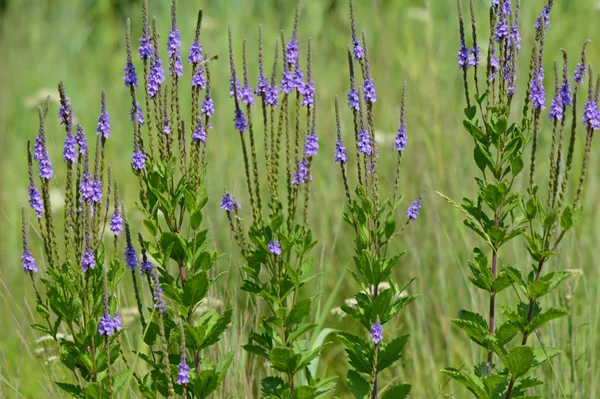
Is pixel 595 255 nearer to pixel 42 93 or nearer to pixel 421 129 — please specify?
pixel 421 129

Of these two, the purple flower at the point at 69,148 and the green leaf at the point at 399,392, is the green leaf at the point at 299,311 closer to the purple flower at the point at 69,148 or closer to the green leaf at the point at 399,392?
the green leaf at the point at 399,392

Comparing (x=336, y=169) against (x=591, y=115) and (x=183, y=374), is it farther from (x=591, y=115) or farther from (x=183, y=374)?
(x=183, y=374)

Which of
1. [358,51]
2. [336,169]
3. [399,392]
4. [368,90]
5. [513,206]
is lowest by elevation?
[399,392]

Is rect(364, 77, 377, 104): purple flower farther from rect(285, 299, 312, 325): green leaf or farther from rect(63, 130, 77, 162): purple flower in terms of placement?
rect(63, 130, 77, 162): purple flower

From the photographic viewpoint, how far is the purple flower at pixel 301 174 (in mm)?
2550

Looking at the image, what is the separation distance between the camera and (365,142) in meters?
2.50

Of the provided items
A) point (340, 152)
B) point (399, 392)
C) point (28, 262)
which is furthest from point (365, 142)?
point (28, 262)

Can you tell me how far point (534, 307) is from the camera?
2.49m

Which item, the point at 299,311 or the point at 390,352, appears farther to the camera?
the point at 390,352

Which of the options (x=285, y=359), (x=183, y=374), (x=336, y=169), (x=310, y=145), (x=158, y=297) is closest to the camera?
(x=158, y=297)

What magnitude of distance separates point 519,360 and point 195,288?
3.28 feet

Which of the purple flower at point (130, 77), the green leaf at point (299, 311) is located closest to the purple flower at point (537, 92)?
the green leaf at point (299, 311)

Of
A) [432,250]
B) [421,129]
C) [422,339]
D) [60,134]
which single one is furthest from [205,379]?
[60,134]

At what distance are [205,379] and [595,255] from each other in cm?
257
